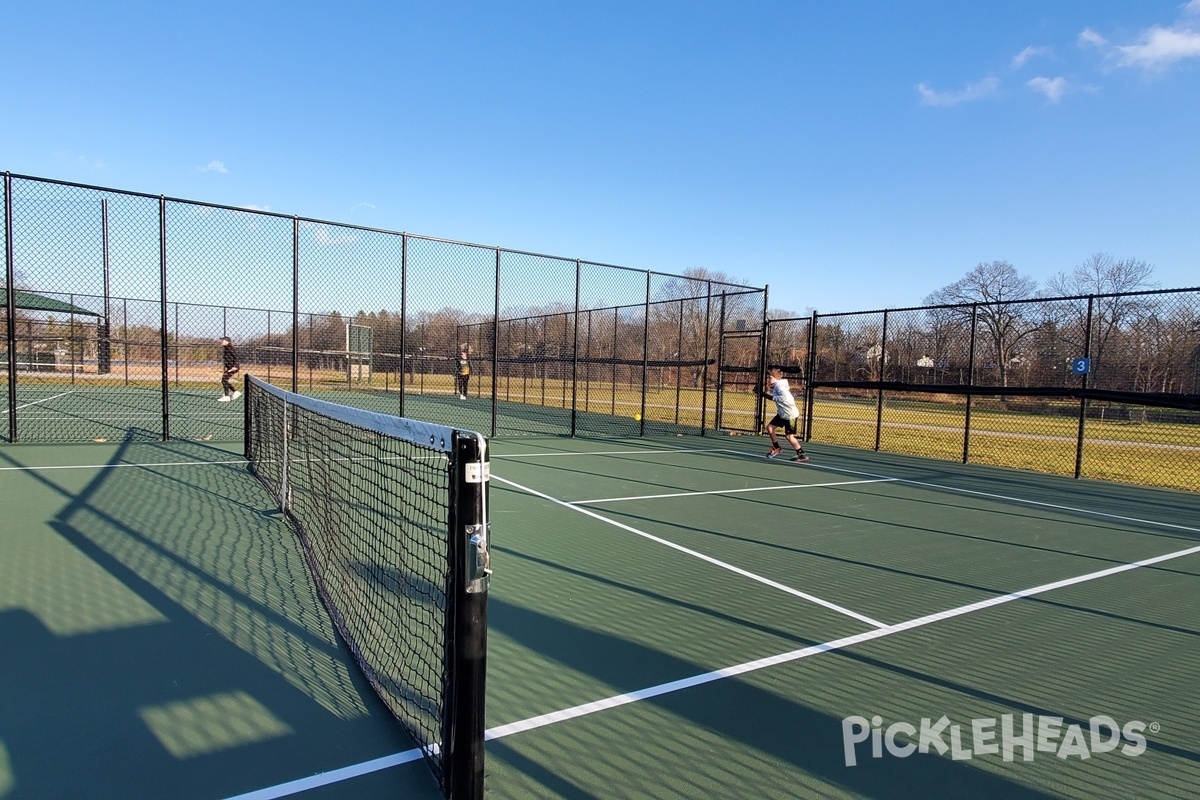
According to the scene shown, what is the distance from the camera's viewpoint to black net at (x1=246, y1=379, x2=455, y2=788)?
8.13 ft

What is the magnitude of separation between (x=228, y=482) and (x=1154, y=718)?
8364 mm

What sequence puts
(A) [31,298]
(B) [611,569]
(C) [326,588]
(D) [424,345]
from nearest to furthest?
A: 1. (C) [326,588]
2. (B) [611,569]
3. (A) [31,298]
4. (D) [424,345]

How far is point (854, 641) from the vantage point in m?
3.63

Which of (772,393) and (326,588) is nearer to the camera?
(326,588)

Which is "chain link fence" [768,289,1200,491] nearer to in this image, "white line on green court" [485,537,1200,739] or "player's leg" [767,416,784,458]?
"player's leg" [767,416,784,458]

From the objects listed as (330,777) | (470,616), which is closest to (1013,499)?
(470,616)

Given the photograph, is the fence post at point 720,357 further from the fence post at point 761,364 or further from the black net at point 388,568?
the black net at point 388,568

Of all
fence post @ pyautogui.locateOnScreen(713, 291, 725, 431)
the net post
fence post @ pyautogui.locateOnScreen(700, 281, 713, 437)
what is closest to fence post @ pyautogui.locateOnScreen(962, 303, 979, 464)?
fence post @ pyautogui.locateOnScreen(713, 291, 725, 431)

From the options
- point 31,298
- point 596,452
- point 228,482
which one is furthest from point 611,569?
point 31,298

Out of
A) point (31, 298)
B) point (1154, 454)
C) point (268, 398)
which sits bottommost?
point (1154, 454)

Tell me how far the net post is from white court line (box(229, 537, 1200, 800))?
18.9 inches

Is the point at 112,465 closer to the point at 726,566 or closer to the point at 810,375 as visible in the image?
the point at 726,566

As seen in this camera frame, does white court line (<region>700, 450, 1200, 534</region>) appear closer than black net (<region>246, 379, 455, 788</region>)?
No

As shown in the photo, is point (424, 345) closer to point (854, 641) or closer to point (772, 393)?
point (772, 393)
